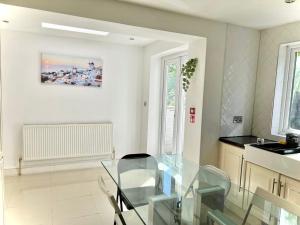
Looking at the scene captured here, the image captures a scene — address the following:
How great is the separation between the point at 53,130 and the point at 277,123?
3.47m

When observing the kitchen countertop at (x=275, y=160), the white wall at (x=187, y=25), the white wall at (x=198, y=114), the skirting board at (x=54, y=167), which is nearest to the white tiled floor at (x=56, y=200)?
the skirting board at (x=54, y=167)

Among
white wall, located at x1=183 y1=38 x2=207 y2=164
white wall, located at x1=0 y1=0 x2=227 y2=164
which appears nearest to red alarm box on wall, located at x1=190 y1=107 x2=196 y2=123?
white wall, located at x1=183 y1=38 x2=207 y2=164

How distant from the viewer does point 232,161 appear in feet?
9.57

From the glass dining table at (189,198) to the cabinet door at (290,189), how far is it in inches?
21.1

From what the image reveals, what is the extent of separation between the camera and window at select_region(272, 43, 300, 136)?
9.55ft

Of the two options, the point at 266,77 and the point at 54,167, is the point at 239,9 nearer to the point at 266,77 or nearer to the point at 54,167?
the point at 266,77

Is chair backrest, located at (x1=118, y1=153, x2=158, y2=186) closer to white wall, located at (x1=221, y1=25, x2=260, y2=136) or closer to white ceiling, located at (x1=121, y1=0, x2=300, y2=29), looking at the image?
white wall, located at (x1=221, y1=25, x2=260, y2=136)

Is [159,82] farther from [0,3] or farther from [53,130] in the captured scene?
[0,3]

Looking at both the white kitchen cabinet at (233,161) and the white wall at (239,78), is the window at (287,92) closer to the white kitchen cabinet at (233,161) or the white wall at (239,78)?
the white wall at (239,78)

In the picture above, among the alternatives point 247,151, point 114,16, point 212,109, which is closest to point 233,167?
point 247,151

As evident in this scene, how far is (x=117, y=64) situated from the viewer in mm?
4469

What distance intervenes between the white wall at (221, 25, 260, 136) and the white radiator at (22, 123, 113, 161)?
2236mm

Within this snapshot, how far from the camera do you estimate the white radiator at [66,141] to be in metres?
3.85

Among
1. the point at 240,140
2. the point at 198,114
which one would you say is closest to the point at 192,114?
the point at 198,114
